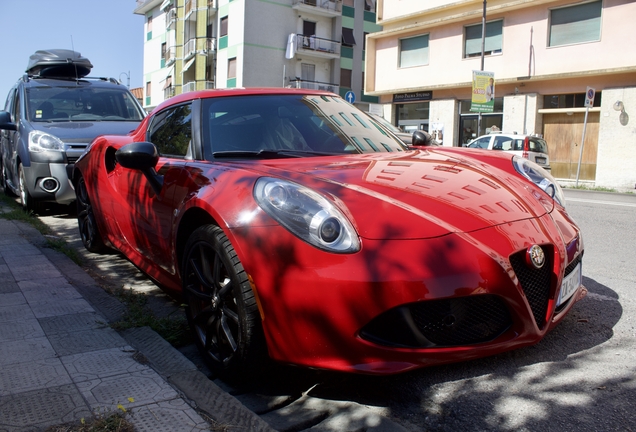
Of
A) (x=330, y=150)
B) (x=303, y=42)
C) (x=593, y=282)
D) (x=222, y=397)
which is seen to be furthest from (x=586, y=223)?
(x=303, y=42)

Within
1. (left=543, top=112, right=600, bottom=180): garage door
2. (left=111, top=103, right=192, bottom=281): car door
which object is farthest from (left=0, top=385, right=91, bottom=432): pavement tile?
(left=543, top=112, right=600, bottom=180): garage door

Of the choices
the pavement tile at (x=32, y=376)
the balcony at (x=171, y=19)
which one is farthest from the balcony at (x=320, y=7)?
the pavement tile at (x=32, y=376)

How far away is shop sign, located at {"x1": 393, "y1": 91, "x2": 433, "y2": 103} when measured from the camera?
26.1 metres

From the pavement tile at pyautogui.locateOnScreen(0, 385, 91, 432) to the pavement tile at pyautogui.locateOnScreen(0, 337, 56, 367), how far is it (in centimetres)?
43

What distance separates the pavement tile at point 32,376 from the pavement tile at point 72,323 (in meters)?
0.45

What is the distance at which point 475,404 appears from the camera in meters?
2.40

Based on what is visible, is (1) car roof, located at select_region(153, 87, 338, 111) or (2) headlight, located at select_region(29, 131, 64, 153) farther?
(2) headlight, located at select_region(29, 131, 64, 153)

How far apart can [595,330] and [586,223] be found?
497cm

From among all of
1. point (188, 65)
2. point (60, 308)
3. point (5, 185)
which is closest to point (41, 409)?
point (60, 308)

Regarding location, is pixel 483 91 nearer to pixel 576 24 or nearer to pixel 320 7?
pixel 576 24

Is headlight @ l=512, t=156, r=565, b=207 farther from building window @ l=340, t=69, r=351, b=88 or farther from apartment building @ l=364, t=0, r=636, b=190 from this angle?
building window @ l=340, t=69, r=351, b=88

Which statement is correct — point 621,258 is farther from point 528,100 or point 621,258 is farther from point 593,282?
point 528,100

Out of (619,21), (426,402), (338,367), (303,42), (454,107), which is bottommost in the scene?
(426,402)

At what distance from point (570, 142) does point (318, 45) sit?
22.4 metres
